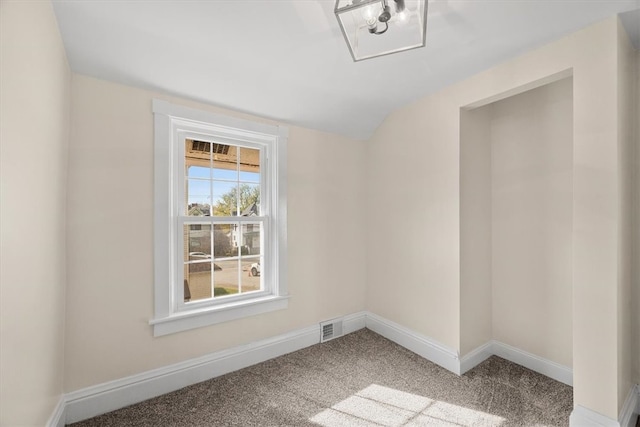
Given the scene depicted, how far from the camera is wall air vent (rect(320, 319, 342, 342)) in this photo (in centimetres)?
301

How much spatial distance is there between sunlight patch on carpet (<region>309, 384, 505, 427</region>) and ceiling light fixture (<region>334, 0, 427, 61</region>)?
2.14 m

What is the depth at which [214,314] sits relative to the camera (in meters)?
2.37

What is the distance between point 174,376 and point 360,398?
1380 mm

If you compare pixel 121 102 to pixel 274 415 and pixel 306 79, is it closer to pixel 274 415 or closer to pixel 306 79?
pixel 306 79

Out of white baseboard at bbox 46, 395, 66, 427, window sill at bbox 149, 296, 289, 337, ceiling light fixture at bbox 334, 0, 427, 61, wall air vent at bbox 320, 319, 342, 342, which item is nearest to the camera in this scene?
ceiling light fixture at bbox 334, 0, 427, 61

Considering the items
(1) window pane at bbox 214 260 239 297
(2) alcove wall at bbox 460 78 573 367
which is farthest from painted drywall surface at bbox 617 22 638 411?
(1) window pane at bbox 214 260 239 297

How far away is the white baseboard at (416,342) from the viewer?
2.46 m

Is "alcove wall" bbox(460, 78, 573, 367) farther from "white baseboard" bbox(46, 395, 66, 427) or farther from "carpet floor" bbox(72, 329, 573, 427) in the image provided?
"white baseboard" bbox(46, 395, 66, 427)

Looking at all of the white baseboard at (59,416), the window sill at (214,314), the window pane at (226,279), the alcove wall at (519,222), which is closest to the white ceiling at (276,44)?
the alcove wall at (519,222)

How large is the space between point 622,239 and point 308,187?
7.51 feet

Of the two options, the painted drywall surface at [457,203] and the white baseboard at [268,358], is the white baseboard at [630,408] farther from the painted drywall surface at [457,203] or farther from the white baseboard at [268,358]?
the painted drywall surface at [457,203]

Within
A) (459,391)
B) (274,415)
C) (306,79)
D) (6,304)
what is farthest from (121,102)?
(459,391)

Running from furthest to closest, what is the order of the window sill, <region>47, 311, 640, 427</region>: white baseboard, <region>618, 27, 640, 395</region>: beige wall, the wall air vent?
the wall air vent < the window sill < <region>47, 311, 640, 427</region>: white baseboard < <region>618, 27, 640, 395</region>: beige wall

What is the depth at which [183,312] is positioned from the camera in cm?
228
